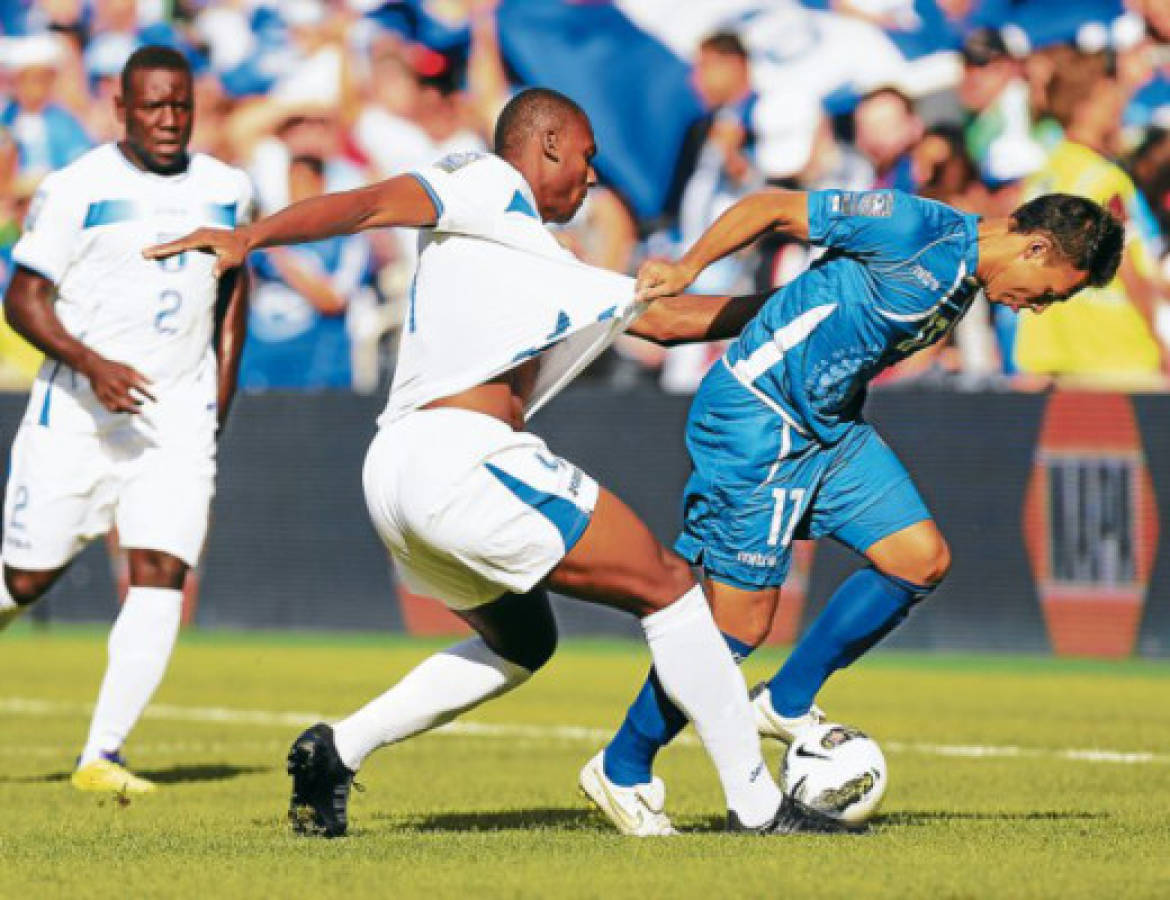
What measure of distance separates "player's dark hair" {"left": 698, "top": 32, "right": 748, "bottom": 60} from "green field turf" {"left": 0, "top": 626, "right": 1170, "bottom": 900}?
474 centimetres

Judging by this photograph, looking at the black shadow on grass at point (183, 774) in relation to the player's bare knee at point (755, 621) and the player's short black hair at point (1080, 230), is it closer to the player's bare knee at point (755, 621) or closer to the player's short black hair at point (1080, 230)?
the player's bare knee at point (755, 621)

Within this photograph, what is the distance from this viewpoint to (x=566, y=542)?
20.4 ft

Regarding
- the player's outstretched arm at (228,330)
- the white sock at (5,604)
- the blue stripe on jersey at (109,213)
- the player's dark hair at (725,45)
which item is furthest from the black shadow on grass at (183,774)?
the player's dark hair at (725,45)

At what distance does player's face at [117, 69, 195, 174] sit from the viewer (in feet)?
29.0

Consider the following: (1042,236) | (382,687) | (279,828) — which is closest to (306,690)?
(382,687)

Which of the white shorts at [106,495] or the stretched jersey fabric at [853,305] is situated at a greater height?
the stretched jersey fabric at [853,305]

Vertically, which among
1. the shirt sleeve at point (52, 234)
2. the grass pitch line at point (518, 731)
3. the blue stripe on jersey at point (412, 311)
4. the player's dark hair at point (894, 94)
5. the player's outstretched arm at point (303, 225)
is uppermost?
the player's outstretched arm at point (303, 225)

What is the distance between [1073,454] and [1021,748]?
4.86 m

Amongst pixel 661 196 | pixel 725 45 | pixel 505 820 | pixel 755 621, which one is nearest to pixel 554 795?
pixel 505 820

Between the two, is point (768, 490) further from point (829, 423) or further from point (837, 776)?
point (837, 776)

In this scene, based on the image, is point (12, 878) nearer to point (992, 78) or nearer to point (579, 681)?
point (579, 681)

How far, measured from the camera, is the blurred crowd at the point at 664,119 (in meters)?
15.7

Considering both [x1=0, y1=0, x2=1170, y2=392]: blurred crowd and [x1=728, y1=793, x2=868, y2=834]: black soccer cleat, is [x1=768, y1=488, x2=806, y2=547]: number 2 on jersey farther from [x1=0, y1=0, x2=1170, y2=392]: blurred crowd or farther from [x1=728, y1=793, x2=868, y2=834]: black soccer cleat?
[x1=0, y1=0, x2=1170, y2=392]: blurred crowd

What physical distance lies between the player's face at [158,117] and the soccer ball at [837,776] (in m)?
3.51
